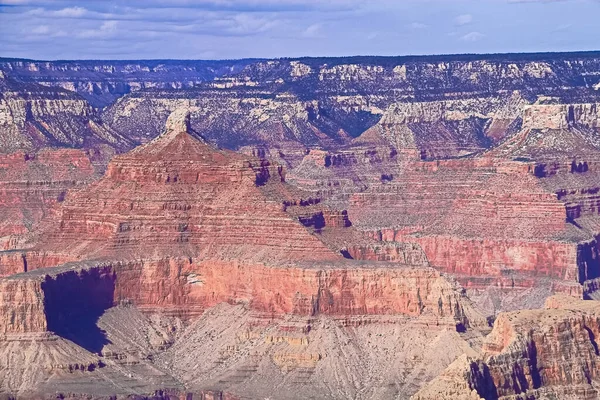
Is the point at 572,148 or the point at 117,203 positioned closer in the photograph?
the point at 117,203

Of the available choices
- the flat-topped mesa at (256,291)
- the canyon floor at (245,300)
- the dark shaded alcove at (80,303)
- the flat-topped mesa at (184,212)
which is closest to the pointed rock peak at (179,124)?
the canyon floor at (245,300)

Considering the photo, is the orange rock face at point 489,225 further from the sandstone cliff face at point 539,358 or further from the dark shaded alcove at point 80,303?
the sandstone cliff face at point 539,358

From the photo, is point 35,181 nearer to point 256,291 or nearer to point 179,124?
point 179,124

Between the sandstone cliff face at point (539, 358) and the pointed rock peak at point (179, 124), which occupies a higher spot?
the pointed rock peak at point (179, 124)

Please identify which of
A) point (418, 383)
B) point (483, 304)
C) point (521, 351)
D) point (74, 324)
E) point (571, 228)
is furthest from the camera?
point (571, 228)

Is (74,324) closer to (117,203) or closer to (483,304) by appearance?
(117,203)

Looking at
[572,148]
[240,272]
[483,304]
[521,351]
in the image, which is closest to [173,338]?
[240,272]
